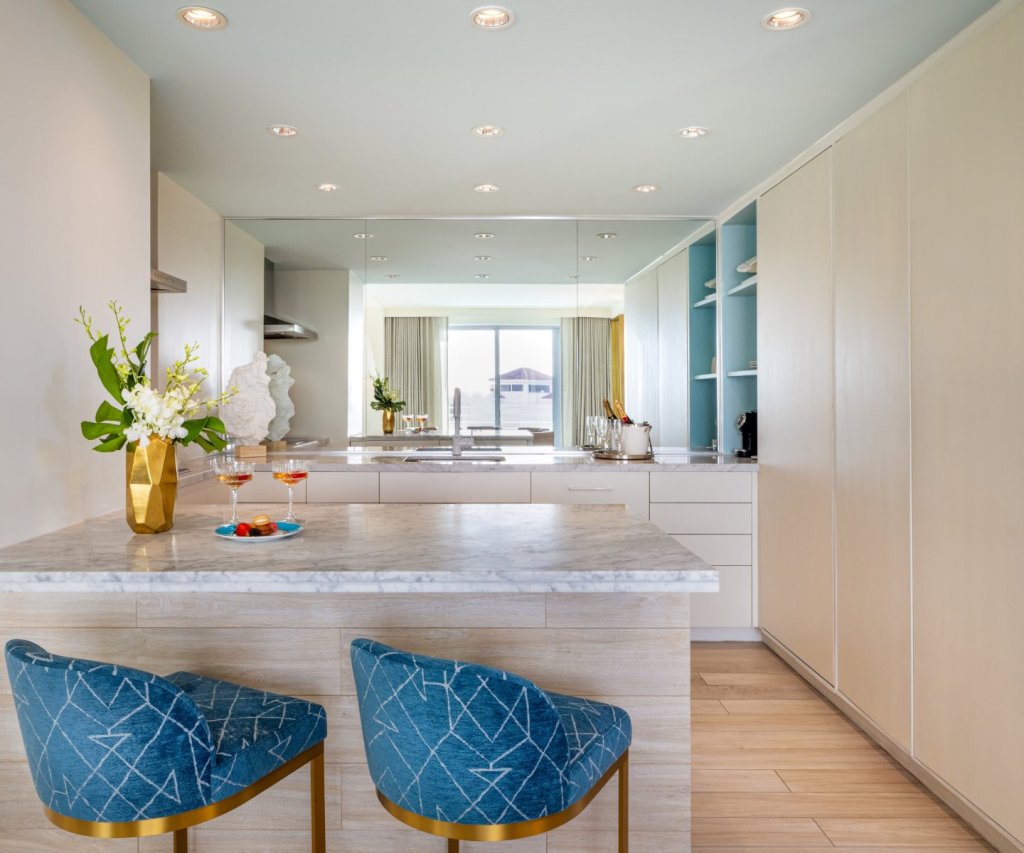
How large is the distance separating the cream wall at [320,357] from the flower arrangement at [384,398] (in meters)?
0.18

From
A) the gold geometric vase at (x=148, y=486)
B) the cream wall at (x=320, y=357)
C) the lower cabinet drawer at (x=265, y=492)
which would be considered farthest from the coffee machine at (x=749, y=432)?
the gold geometric vase at (x=148, y=486)

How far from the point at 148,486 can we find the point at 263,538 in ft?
1.16

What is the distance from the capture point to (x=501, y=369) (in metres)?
4.41

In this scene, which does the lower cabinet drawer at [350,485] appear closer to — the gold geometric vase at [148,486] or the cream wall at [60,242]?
the cream wall at [60,242]

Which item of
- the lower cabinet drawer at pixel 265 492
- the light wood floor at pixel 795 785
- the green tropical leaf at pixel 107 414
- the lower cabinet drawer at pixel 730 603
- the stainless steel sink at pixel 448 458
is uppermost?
the green tropical leaf at pixel 107 414

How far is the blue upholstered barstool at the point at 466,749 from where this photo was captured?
119 centimetres

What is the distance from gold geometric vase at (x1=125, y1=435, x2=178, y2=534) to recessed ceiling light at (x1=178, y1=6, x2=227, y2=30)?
1.21 metres

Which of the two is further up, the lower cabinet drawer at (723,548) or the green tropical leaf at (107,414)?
the green tropical leaf at (107,414)

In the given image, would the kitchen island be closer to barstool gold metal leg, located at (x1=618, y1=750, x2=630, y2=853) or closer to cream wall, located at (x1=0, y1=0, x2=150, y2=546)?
barstool gold metal leg, located at (x1=618, y1=750, x2=630, y2=853)

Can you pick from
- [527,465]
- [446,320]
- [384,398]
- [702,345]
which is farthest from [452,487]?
[702,345]

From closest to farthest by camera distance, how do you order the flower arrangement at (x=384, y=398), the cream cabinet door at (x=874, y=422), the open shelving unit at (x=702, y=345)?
1. the cream cabinet door at (x=874, y=422)
2. the flower arrangement at (x=384, y=398)
3. the open shelving unit at (x=702, y=345)

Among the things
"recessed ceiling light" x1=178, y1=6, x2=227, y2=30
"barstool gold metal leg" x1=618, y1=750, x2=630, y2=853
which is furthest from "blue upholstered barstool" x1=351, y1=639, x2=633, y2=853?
"recessed ceiling light" x1=178, y1=6, x2=227, y2=30

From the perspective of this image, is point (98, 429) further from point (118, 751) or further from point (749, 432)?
point (749, 432)

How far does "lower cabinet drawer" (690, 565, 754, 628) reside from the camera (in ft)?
12.7
